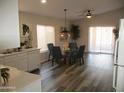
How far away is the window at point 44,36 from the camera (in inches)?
272

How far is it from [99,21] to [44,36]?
4.63 metres

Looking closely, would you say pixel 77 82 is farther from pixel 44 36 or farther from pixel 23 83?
pixel 44 36

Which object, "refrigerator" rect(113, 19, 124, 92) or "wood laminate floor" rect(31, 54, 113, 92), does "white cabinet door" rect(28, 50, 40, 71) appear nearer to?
"wood laminate floor" rect(31, 54, 113, 92)

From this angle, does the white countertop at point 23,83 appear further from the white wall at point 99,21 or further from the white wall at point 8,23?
the white wall at point 99,21

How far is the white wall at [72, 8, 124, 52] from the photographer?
28.6 feet

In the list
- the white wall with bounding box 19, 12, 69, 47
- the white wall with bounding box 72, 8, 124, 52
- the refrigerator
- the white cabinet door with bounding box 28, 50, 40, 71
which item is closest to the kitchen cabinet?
the white cabinet door with bounding box 28, 50, 40, 71

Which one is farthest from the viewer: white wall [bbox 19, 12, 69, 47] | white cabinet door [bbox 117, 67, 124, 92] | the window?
the window

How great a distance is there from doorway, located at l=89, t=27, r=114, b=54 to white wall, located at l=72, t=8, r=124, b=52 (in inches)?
13.7

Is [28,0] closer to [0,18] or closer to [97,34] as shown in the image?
[0,18]

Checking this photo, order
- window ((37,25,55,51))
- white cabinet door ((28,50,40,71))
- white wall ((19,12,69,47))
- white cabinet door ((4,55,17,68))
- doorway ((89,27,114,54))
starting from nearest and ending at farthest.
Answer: white cabinet door ((4,55,17,68)), white cabinet door ((28,50,40,71)), white wall ((19,12,69,47)), window ((37,25,55,51)), doorway ((89,27,114,54))

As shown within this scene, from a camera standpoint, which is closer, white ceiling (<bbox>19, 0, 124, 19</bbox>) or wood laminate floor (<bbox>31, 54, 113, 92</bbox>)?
wood laminate floor (<bbox>31, 54, 113, 92</bbox>)

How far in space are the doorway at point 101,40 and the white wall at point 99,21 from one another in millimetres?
348

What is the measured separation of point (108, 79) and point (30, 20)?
14.6 ft

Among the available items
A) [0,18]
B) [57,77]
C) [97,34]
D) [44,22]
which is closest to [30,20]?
[44,22]
